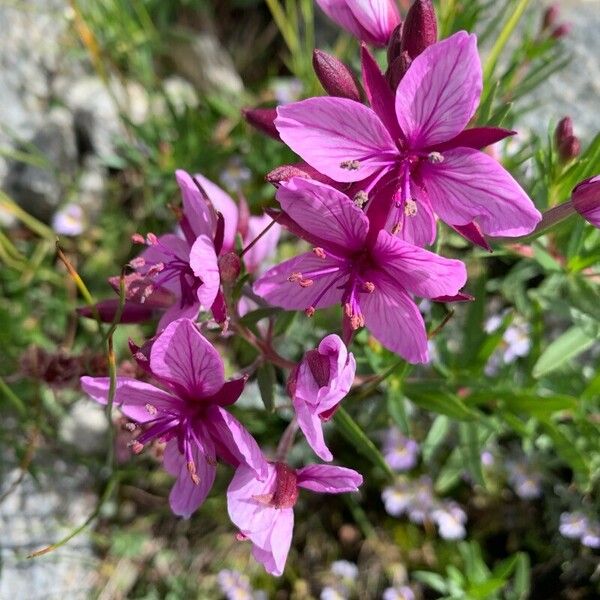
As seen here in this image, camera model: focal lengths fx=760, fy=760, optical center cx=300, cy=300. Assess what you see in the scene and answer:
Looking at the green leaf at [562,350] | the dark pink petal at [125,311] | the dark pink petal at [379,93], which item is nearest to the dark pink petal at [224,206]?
the dark pink petal at [125,311]

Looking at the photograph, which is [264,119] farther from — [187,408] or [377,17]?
[187,408]

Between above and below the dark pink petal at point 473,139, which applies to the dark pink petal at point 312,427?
below

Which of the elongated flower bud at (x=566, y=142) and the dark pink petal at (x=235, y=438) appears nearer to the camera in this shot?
the dark pink petal at (x=235, y=438)

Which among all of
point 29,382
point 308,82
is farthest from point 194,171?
point 29,382

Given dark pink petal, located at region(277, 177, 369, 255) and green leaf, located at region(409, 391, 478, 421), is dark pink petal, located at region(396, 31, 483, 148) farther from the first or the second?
green leaf, located at region(409, 391, 478, 421)

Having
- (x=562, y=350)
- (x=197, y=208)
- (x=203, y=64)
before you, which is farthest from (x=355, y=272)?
(x=203, y=64)

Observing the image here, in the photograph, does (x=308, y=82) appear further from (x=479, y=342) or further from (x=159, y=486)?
(x=159, y=486)

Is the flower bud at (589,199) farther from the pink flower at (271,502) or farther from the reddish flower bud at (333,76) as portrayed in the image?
the pink flower at (271,502)
